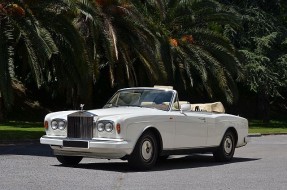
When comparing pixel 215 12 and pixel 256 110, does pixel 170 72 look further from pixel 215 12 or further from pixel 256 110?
pixel 256 110

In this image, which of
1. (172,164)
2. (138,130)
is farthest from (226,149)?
(138,130)

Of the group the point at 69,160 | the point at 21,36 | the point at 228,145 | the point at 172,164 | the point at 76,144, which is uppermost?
the point at 21,36

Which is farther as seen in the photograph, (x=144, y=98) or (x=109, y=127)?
(x=144, y=98)

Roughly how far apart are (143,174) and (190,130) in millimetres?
2135

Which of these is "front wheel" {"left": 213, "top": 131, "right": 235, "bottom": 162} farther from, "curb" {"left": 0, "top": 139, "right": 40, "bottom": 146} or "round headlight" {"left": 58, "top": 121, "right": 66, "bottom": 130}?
"curb" {"left": 0, "top": 139, "right": 40, "bottom": 146}

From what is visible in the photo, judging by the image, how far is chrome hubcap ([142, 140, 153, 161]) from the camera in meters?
12.7

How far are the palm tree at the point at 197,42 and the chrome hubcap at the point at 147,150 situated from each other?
18.5m

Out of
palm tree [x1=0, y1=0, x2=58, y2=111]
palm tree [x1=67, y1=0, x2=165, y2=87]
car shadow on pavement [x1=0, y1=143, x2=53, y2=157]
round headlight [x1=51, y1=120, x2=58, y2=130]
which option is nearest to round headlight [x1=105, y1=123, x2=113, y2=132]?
round headlight [x1=51, y1=120, x2=58, y2=130]

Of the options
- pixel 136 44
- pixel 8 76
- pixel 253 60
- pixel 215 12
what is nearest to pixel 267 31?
pixel 253 60

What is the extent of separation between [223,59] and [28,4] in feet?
45.3

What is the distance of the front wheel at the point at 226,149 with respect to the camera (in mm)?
15039

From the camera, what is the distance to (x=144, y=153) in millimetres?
12742

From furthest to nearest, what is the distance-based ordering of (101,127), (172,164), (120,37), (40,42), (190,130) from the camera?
(120,37) < (40,42) < (172,164) < (190,130) < (101,127)

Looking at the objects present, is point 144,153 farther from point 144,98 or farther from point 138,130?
point 144,98
